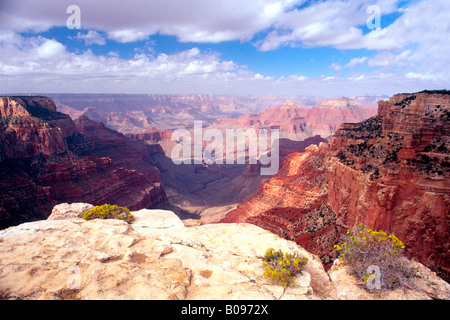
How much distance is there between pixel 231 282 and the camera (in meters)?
7.32

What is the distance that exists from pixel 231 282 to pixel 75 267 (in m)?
4.82

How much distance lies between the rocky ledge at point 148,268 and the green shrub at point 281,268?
23 cm

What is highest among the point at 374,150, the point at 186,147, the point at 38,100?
the point at 38,100

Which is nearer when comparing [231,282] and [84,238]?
[231,282]

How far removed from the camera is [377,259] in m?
8.07

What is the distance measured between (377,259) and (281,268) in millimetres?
3226

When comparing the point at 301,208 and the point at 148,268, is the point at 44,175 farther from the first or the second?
the point at 148,268

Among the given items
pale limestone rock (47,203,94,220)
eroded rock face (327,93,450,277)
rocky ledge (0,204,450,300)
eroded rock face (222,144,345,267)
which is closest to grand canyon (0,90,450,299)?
eroded rock face (327,93,450,277)

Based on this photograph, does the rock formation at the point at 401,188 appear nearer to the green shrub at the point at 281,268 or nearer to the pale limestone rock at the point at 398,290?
the pale limestone rock at the point at 398,290

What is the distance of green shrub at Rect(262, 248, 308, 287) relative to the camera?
7453 mm

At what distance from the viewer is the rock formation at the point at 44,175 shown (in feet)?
122

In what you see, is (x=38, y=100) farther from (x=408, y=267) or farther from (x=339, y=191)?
(x=408, y=267)
